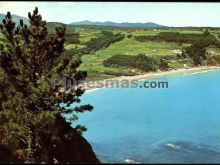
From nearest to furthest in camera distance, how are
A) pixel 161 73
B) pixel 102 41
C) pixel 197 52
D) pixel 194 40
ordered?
1. pixel 161 73
2. pixel 102 41
3. pixel 197 52
4. pixel 194 40

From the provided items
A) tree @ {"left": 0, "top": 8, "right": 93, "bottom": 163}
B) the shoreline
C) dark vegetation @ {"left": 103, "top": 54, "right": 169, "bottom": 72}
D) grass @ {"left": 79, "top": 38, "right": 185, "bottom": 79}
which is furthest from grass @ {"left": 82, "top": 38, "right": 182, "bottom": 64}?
tree @ {"left": 0, "top": 8, "right": 93, "bottom": 163}

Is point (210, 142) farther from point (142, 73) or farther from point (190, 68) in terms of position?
point (190, 68)

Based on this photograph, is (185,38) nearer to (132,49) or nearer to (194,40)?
(194,40)

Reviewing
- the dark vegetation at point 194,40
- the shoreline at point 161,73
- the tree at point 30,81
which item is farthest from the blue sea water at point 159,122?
A: the tree at point 30,81

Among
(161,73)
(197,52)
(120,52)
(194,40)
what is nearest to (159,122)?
(161,73)

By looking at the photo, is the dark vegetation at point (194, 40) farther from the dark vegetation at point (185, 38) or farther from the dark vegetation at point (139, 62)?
the dark vegetation at point (139, 62)

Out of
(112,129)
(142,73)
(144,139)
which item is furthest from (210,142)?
(142,73)

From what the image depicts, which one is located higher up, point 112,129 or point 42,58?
point 42,58
